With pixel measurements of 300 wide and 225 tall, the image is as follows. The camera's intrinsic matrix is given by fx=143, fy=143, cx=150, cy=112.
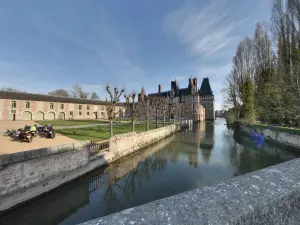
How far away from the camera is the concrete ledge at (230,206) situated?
35.3 inches

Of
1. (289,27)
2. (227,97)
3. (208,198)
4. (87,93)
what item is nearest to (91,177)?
(208,198)

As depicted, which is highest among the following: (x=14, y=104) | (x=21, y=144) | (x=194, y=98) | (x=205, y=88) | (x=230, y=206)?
(x=205, y=88)

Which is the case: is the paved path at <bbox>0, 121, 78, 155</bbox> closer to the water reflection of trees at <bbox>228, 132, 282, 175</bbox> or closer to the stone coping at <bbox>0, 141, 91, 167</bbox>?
the stone coping at <bbox>0, 141, 91, 167</bbox>

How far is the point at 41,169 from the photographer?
636cm

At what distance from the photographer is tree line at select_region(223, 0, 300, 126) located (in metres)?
12.8

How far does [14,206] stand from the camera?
17.9 ft

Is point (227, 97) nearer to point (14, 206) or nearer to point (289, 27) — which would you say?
point (289, 27)

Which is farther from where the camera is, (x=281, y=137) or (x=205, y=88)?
Result: (x=205, y=88)

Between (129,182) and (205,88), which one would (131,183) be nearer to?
(129,182)

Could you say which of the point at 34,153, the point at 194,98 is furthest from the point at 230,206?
the point at 194,98

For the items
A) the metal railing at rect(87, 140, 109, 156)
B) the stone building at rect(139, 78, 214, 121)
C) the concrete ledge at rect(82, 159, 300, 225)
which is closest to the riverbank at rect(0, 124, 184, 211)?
the metal railing at rect(87, 140, 109, 156)

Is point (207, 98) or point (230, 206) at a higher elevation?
point (207, 98)

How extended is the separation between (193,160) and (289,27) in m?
16.0

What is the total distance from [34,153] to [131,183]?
4.91 meters
